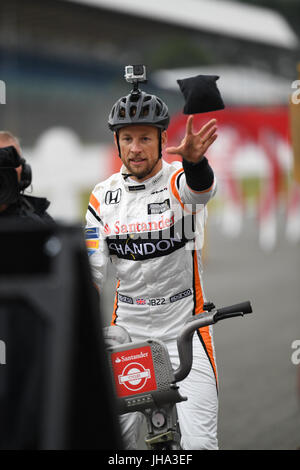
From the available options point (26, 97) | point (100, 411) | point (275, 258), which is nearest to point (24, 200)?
point (100, 411)

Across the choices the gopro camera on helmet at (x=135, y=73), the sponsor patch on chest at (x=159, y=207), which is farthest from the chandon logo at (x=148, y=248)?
the gopro camera on helmet at (x=135, y=73)

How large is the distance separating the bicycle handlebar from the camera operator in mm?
919

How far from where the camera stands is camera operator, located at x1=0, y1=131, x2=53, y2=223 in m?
3.38

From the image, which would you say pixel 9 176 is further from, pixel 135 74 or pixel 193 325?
pixel 193 325

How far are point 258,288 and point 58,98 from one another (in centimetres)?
1531

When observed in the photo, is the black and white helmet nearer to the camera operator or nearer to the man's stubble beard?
the man's stubble beard

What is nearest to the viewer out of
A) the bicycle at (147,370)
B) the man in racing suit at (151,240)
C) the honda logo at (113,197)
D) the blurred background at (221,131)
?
the bicycle at (147,370)

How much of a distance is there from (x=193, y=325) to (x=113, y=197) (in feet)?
2.52

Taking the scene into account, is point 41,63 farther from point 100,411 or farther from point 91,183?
point 100,411

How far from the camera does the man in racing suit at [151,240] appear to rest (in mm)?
3139

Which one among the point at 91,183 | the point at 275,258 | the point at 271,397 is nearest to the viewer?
the point at 271,397

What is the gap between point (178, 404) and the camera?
3.04m

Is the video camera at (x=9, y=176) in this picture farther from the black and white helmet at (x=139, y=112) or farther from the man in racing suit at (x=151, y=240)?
the black and white helmet at (x=139, y=112)

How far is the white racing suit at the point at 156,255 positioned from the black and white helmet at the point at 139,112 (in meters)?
0.23
